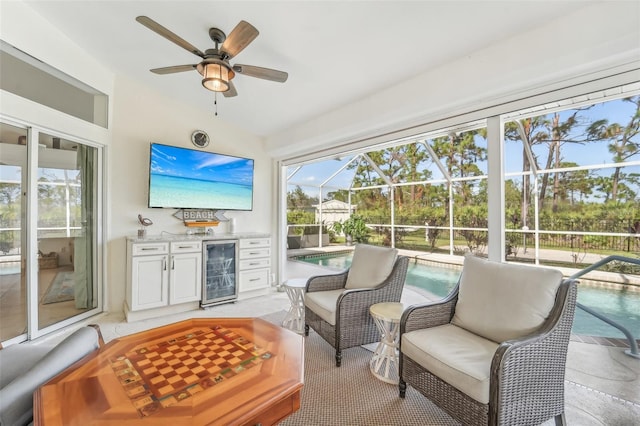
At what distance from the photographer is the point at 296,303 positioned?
9.56ft

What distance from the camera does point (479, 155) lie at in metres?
3.67

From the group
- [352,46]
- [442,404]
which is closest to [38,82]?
[352,46]

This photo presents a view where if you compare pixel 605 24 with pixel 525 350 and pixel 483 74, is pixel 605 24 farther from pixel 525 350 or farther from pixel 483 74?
pixel 525 350

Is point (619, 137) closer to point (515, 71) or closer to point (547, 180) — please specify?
point (547, 180)

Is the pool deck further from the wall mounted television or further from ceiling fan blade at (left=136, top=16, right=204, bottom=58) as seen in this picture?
the wall mounted television

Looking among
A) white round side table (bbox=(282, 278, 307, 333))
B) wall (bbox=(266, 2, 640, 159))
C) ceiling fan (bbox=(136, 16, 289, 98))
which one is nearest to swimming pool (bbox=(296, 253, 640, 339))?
wall (bbox=(266, 2, 640, 159))

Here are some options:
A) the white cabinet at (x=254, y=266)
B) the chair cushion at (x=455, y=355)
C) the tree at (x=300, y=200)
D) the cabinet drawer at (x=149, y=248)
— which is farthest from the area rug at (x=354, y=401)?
the tree at (x=300, y=200)

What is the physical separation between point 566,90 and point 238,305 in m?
3.99

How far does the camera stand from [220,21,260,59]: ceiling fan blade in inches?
68.6

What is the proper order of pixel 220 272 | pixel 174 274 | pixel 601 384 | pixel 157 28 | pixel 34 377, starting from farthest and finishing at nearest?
1. pixel 220 272
2. pixel 174 274
3. pixel 601 384
4. pixel 157 28
5. pixel 34 377

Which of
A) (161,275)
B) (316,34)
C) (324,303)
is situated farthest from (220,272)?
(316,34)

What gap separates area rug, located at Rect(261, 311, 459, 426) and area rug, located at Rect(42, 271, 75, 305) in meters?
2.80

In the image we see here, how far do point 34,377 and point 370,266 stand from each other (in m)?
2.27

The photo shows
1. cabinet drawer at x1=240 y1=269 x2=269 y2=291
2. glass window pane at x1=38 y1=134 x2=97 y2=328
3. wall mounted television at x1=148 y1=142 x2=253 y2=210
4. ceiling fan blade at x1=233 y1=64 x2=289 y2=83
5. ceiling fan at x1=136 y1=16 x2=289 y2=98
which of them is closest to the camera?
ceiling fan at x1=136 y1=16 x2=289 y2=98
